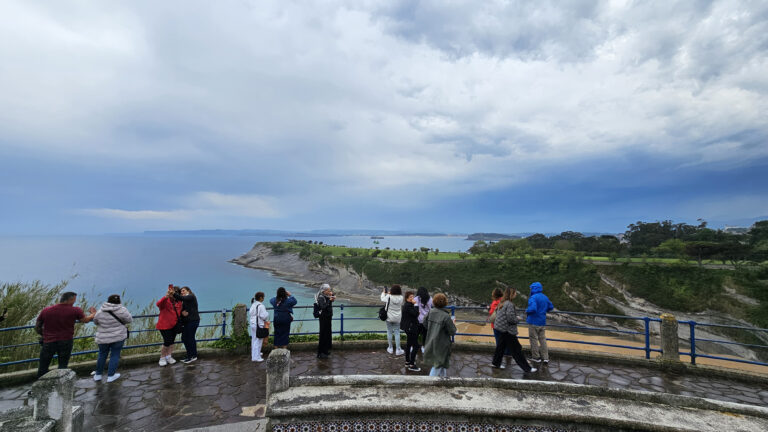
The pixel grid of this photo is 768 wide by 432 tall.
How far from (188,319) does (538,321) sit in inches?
304

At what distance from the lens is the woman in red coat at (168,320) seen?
21.8 feet

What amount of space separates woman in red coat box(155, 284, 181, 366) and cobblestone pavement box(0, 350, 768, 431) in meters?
0.34

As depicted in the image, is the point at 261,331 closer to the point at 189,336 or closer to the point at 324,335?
the point at 324,335

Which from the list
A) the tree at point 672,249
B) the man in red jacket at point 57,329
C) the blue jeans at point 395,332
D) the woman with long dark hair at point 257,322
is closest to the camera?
the man in red jacket at point 57,329

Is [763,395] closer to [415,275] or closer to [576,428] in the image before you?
[576,428]

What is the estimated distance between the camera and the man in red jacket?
554 cm

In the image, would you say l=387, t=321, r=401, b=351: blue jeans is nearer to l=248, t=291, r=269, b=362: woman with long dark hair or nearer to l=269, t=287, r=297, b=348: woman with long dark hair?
l=269, t=287, r=297, b=348: woman with long dark hair

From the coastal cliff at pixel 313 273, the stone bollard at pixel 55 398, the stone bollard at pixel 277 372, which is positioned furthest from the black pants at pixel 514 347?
the coastal cliff at pixel 313 273

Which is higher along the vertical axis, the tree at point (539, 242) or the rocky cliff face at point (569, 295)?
the tree at point (539, 242)

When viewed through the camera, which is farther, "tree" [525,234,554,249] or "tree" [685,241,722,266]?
"tree" [525,234,554,249]

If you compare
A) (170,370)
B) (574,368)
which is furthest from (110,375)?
(574,368)

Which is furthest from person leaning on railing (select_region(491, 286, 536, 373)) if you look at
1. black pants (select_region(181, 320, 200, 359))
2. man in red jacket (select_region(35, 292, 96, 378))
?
man in red jacket (select_region(35, 292, 96, 378))

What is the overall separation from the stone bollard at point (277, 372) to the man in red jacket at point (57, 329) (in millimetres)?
4327

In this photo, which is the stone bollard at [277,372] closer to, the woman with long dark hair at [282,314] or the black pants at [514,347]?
the woman with long dark hair at [282,314]
